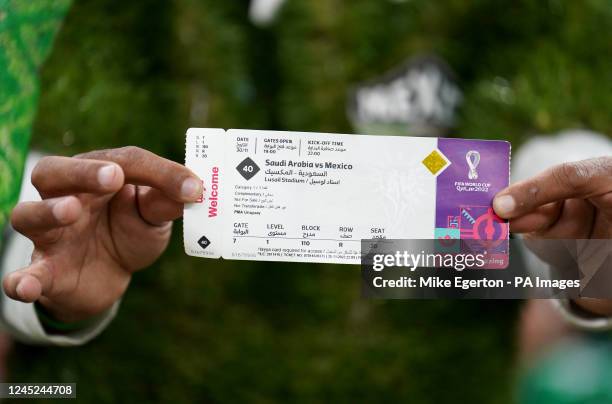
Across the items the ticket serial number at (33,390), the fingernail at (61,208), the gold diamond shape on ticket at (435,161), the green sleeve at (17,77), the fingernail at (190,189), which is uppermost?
the green sleeve at (17,77)

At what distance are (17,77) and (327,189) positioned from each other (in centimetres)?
48

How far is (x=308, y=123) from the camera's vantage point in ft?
4.45

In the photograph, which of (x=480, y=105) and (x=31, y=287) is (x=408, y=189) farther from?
(x=480, y=105)

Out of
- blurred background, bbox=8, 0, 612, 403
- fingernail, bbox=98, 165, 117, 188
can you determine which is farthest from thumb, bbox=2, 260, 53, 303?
blurred background, bbox=8, 0, 612, 403

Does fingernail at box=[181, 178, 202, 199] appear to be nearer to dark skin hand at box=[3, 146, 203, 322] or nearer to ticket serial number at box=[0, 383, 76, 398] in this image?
dark skin hand at box=[3, 146, 203, 322]

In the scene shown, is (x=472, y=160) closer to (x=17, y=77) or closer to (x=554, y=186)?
(x=554, y=186)

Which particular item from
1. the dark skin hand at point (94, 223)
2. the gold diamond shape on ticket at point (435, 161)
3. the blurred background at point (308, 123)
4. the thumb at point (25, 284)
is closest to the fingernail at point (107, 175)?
the dark skin hand at point (94, 223)

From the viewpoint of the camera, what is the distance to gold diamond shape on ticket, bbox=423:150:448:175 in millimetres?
684

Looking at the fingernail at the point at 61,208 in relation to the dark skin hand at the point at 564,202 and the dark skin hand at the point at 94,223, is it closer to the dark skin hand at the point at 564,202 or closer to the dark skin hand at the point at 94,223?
the dark skin hand at the point at 94,223

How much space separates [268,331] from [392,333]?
27 centimetres

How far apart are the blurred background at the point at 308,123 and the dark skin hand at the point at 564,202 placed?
0.51 metres

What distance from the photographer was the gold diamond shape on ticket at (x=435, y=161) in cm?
68

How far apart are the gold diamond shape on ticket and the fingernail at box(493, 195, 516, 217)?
0.07 metres

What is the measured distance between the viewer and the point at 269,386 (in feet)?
4.28
